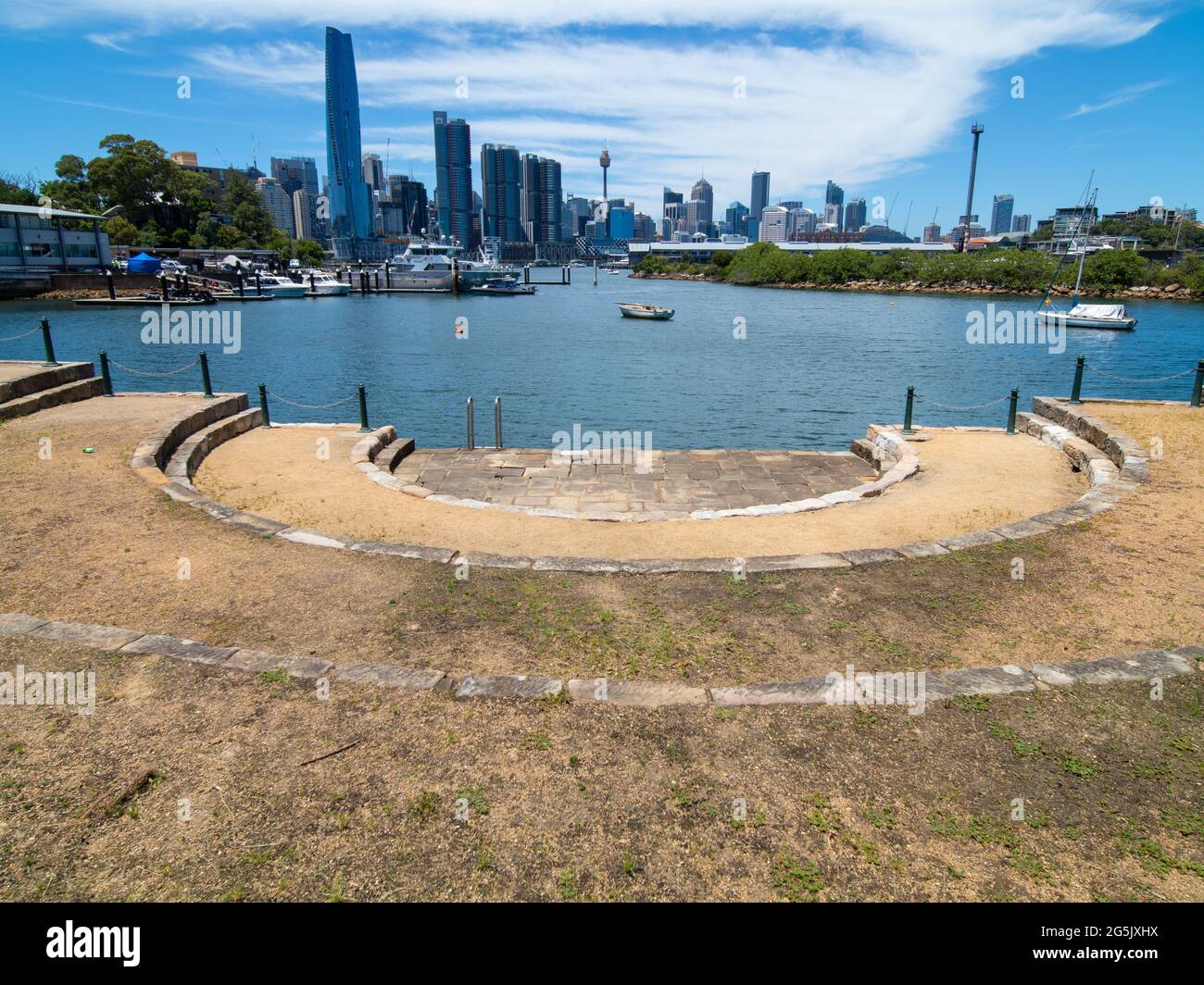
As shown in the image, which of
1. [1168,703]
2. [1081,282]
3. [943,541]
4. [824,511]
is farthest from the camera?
[1081,282]

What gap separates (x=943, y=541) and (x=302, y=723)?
6.80 meters

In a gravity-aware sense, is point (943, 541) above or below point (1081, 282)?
below

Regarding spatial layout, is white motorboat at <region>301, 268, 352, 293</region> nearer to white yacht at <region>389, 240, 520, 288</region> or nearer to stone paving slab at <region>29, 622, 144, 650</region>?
white yacht at <region>389, 240, 520, 288</region>

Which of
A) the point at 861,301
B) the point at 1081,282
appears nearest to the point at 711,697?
the point at 861,301

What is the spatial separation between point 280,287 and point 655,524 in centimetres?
9068

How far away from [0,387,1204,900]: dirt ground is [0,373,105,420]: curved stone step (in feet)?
27.1

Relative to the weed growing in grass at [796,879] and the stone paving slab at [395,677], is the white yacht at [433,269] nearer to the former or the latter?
the stone paving slab at [395,677]

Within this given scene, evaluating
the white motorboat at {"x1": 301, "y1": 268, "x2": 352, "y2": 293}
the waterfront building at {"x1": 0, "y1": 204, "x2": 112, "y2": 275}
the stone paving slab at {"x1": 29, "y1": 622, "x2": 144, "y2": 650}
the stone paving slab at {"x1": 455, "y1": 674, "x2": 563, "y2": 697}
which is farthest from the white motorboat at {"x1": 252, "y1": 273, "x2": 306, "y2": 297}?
the stone paving slab at {"x1": 455, "y1": 674, "x2": 563, "y2": 697}

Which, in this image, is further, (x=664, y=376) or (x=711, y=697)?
(x=664, y=376)

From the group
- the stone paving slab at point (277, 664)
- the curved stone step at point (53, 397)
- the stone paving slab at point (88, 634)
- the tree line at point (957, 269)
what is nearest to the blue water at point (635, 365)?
the curved stone step at point (53, 397)

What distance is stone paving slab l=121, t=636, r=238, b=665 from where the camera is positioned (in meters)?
5.43
